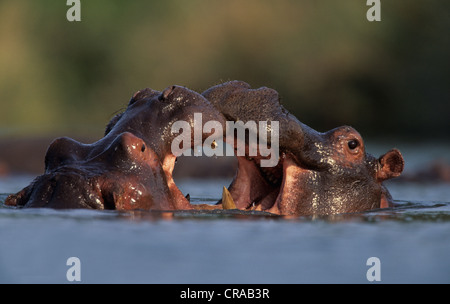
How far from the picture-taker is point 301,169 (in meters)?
6.80

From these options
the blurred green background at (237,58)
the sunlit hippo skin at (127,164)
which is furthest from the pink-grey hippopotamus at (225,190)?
the blurred green background at (237,58)

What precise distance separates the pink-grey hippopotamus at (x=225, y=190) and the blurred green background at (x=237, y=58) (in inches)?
431

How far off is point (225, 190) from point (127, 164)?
97cm

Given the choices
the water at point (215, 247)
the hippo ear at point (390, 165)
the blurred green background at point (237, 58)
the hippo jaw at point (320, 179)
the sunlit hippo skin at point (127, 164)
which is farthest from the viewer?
the blurred green background at point (237, 58)

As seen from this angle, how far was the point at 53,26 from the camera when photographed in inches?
752

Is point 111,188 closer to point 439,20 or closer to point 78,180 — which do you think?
point 78,180

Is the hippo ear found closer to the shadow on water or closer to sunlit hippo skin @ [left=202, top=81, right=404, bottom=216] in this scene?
sunlit hippo skin @ [left=202, top=81, right=404, bottom=216]

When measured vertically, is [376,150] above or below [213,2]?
below

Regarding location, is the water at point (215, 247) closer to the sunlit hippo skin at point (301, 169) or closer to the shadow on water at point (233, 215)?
the shadow on water at point (233, 215)

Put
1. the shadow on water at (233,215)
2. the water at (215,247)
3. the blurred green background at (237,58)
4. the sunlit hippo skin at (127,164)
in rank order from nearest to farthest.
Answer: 1. the water at (215,247)
2. the shadow on water at (233,215)
3. the sunlit hippo skin at (127,164)
4. the blurred green background at (237,58)

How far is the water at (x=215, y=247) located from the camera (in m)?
4.26

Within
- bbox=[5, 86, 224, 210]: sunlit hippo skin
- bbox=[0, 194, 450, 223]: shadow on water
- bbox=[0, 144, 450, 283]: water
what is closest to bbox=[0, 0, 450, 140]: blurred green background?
bbox=[0, 194, 450, 223]: shadow on water
